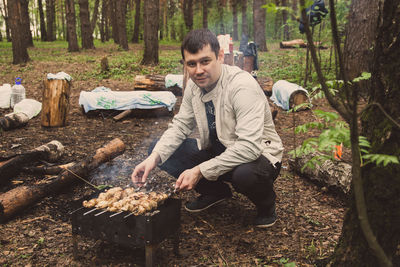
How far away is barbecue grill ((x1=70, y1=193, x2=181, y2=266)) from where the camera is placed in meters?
2.43

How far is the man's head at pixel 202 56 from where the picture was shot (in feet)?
9.70

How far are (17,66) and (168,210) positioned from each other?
12965 mm

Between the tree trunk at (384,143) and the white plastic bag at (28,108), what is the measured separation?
22.5ft

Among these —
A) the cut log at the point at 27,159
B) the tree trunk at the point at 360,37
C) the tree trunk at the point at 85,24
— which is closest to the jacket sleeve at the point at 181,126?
the cut log at the point at 27,159

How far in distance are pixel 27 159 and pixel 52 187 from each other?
2.68ft

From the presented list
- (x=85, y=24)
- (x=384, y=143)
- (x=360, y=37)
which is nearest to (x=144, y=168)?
(x=384, y=143)

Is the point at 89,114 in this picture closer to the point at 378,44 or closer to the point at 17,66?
the point at 378,44

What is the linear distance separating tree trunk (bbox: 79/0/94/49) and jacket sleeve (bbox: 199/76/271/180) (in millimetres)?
16992

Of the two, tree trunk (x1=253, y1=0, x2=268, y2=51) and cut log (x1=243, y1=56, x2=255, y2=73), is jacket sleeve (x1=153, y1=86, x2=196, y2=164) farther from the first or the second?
tree trunk (x1=253, y1=0, x2=268, y2=51)

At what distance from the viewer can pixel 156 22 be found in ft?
40.3

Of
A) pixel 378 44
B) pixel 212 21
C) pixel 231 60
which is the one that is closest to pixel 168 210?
pixel 378 44

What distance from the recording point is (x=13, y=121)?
20.7 ft

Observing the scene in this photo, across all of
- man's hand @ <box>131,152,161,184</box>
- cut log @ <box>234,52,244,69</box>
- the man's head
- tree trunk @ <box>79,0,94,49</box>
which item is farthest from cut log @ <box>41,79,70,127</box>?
tree trunk @ <box>79,0,94,49</box>

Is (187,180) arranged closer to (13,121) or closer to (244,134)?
(244,134)
